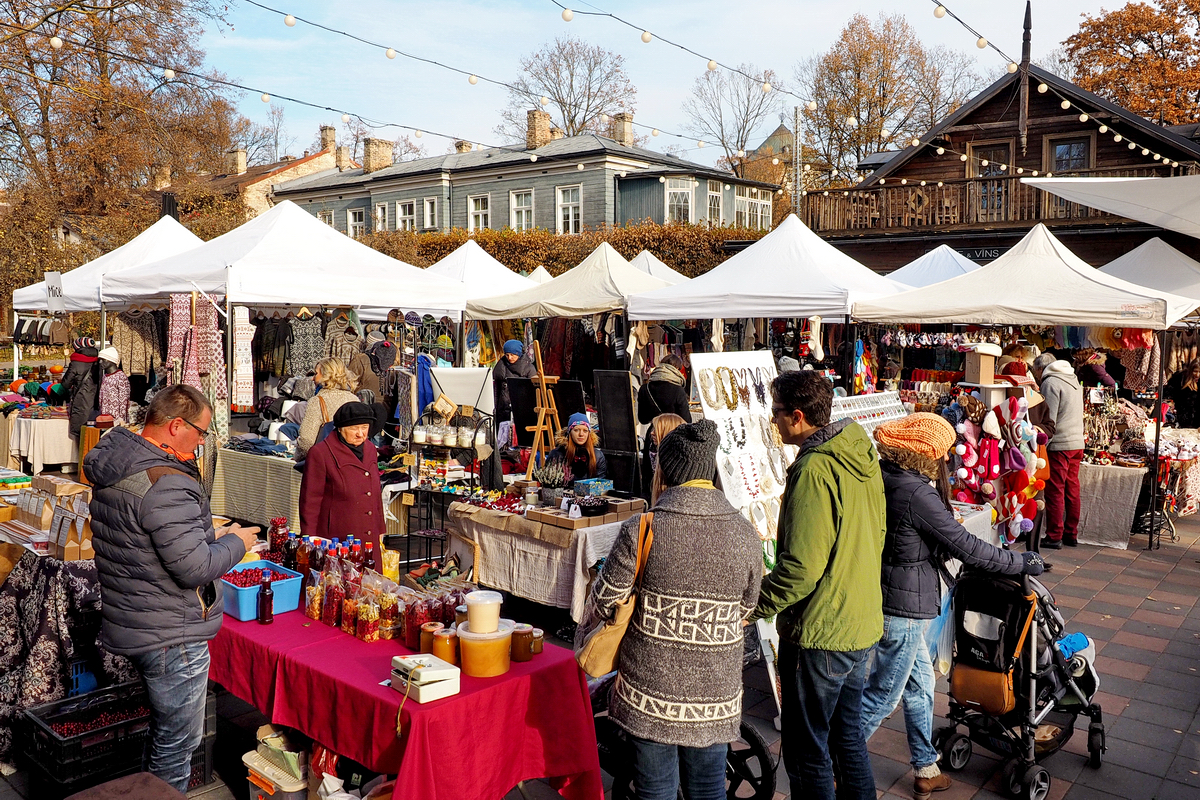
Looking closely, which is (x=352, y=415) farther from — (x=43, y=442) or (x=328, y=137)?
(x=328, y=137)

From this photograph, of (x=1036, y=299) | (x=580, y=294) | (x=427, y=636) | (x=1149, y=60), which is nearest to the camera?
(x=427, y=636)

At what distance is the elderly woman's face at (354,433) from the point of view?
15.0 feet

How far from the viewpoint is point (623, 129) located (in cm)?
2923

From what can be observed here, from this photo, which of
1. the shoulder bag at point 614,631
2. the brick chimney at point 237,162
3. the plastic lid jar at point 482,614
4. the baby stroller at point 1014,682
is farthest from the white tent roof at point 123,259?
the brick chimney at point 237,162

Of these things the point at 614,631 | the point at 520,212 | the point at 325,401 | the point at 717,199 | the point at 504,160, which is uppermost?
the point at 504,160

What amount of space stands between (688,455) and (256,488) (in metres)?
5.98

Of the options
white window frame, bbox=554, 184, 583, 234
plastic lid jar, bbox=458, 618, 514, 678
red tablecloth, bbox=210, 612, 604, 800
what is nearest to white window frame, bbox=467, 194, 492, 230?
white window frame, bbox=554, 184, 583, 234

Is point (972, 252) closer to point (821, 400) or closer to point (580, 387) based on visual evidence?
point (580, 387)

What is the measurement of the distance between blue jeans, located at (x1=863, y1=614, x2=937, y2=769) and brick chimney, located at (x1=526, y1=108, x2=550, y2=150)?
90.3ft

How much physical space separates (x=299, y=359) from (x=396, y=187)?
69.6 ft

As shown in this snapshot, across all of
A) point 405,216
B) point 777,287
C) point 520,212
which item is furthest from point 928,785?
point 405,216

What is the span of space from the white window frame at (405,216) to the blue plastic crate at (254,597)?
27588mm

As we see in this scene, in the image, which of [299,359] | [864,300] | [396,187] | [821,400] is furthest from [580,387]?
[396,187]

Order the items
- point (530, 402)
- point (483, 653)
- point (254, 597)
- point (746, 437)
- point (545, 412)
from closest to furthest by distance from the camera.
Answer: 1. point (483, 653)
2. point (254, 597)
3. point (746, 437)
4. point (545, 412)
5. point (530, 402)
